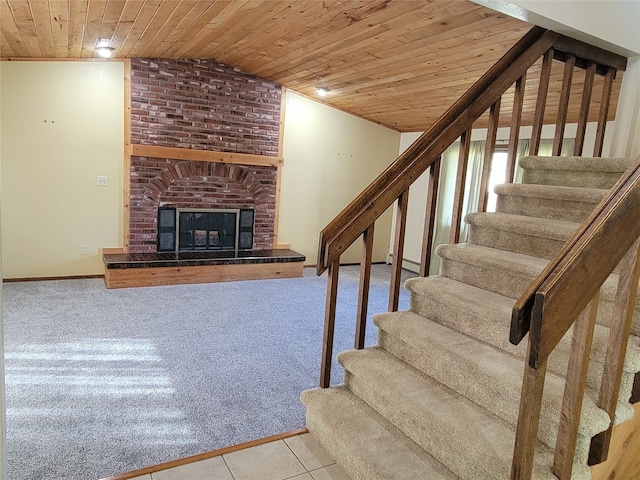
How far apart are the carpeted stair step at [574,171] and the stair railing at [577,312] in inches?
50.7

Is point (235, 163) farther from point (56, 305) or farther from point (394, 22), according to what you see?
point (394, 22)

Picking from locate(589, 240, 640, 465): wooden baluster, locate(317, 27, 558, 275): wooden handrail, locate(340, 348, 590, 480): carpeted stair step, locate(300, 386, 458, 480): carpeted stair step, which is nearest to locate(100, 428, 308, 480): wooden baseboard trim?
locate(300, 386, 458, 480): carpeted stair step

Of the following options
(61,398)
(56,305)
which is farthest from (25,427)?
(56,305)

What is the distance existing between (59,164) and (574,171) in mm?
4964

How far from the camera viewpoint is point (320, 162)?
260 inches

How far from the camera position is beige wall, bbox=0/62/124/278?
482cm

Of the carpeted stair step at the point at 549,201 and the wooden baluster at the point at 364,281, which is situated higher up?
the carpeted stair step at the point at 549,201

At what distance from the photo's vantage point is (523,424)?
1.33 m

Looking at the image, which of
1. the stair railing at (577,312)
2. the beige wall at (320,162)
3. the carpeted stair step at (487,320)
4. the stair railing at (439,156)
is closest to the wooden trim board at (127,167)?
the beige wall at (320,162)

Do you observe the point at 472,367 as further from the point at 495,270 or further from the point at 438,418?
the point at 495,270

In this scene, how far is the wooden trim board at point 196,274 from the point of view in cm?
502

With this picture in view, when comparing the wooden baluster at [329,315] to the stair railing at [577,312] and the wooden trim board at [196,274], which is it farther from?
the wooden trim board at [196,274]

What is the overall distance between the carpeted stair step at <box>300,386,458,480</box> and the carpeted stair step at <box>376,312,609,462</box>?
0.18m

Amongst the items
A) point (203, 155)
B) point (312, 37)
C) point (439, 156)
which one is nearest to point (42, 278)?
point (203, 155)
